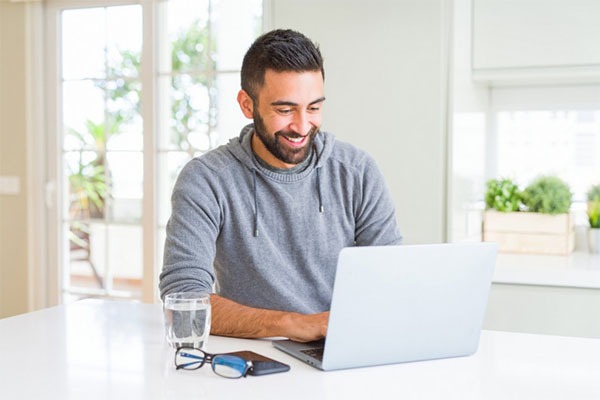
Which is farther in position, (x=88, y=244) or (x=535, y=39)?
(x=88, y=244)

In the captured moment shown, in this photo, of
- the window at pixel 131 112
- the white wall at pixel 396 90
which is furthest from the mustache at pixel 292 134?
the window at pixel 131 112

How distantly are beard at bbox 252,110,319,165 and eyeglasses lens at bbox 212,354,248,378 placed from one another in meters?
0.71

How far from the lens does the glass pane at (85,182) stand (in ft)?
14.1

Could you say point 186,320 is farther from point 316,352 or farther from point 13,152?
point 13,152

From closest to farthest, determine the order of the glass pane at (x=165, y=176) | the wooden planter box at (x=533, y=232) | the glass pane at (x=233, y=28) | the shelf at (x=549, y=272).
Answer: the shelf at (x=549, y=272) → the wooden planter box at (x=533, y=232) → the glass pane at (x=233, y=28) → the glass pane at (x=165, y=176)

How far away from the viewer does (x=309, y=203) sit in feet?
6.72

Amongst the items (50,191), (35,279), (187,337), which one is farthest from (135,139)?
(187,337)

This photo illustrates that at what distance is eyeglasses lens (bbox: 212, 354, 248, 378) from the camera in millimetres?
1336

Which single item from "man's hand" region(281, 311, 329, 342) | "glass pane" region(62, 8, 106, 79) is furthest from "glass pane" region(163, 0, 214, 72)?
"man's hand" region(281, 311, 329, 342)

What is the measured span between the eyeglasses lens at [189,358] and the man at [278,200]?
0.34 meters

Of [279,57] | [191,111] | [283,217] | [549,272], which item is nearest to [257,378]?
[283,217]

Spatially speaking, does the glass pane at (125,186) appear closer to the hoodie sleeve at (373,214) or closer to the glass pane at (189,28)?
the glass pane at (189,28)

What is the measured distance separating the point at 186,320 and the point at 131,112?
2821 millimetres

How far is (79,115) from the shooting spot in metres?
4.27
